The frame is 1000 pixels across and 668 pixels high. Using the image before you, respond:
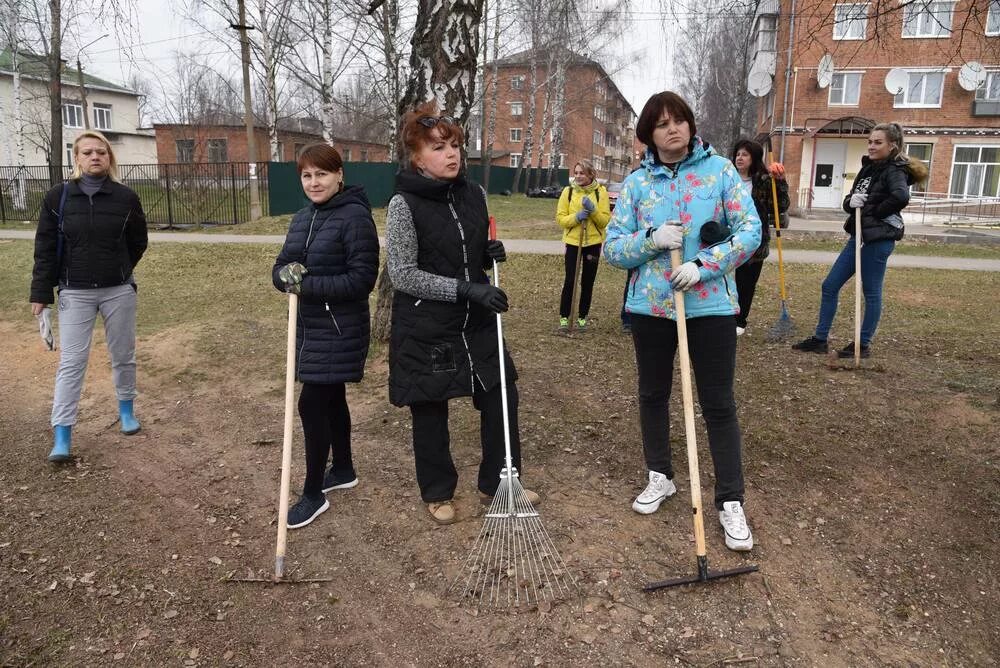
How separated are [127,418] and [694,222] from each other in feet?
12.7

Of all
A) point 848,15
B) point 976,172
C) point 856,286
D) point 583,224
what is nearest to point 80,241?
point 583,224

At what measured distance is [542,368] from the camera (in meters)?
5.69

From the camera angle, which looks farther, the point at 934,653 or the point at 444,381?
the point at 444,381

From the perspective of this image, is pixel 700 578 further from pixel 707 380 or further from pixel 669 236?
pixel 669 236

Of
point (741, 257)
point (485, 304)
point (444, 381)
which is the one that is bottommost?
point (444, 381)

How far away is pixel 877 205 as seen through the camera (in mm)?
5465

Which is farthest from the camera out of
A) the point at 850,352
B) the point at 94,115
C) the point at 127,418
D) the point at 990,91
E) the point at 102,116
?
the point at 102,116

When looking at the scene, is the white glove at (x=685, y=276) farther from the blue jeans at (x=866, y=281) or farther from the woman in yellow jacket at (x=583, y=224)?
the woman in yellow jacket at (x=583, y=224)

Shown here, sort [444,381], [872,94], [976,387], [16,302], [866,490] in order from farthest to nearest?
[872,94] < [16,302] < [976,387] < [866,490] < [444,381]

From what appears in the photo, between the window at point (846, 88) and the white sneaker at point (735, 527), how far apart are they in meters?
31.3

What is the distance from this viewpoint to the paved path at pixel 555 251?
11534mm

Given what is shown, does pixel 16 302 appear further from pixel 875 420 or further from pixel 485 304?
pixel 875 420

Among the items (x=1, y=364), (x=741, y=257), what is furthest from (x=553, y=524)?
(x=1, y=364)

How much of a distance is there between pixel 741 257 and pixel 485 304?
3.55ft
